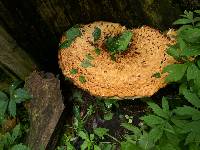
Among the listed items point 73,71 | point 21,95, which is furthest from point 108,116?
point 21,95

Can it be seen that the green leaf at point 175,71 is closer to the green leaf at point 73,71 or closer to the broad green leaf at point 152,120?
the broad green leaf at point 152,120

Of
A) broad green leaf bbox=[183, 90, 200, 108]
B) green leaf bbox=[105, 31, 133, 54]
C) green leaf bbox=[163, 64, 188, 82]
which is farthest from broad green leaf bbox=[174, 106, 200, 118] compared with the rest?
green leaf bbox=[105, 31, 133, 54]

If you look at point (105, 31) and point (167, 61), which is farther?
point (105, 31)

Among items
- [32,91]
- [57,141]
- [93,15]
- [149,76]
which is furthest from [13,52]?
[149,76]

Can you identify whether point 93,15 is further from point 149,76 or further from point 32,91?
point 32,91

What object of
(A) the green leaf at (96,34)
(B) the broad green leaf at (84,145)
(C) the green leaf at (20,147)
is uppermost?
(A) the green leaf at (96,34)

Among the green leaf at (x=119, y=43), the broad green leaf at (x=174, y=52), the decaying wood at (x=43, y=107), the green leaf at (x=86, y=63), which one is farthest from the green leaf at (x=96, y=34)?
the broad green leaf at (x=174, y=52)
